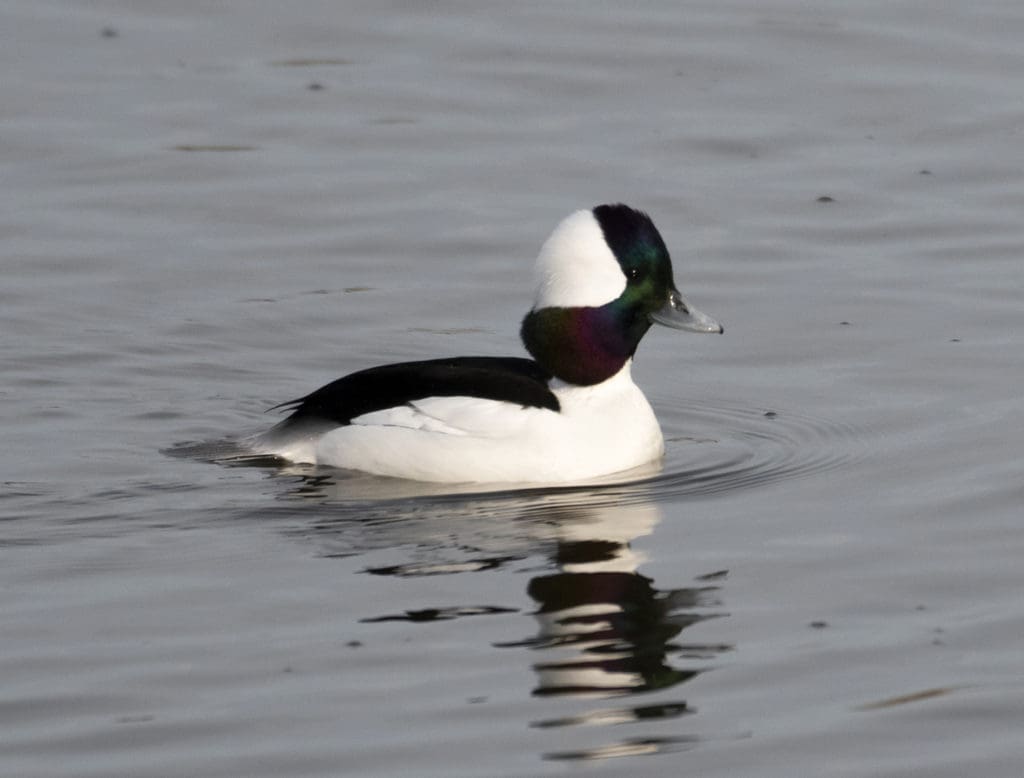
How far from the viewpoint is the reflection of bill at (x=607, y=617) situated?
7184 mm

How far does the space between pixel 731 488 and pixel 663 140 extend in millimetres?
6406

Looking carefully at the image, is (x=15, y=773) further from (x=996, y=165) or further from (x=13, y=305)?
(x=996, y=165)

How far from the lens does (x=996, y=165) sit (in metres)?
15.0

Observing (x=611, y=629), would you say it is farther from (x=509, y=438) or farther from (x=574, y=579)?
(x=509, y=438)

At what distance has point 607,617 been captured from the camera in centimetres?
784

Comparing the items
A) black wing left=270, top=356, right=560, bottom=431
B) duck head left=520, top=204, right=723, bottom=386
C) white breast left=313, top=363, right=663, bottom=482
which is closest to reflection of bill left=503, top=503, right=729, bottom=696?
white breast left=313, top=363, right=663, bottom=482

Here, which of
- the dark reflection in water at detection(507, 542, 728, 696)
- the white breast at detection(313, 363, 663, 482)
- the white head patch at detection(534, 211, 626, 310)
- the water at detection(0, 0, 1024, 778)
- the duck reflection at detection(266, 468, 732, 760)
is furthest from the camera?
the white head patch at detection(534, 211, 626, 310)

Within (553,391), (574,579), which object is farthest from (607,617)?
(553,391)

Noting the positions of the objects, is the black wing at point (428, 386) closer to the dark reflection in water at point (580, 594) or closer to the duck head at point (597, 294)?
the duck head at point (597, 294)

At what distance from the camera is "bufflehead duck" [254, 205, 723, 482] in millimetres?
9859

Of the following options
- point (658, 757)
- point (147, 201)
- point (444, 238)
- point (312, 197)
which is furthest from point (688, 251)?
point (658, 757)

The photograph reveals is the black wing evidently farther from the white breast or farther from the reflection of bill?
the reflection of bill

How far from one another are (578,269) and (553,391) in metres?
0.61

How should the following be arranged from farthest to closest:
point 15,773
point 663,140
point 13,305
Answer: point 663,140 → point 13,305 → point 15,773
